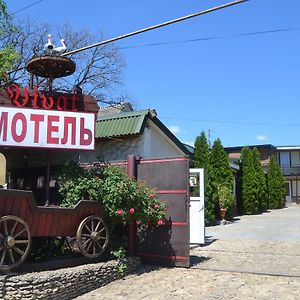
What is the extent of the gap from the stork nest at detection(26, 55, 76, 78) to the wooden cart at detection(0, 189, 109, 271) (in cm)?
275

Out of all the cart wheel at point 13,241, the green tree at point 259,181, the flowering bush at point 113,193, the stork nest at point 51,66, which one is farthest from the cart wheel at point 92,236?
the green tree at point 259,181

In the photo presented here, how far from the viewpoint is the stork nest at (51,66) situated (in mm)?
8648

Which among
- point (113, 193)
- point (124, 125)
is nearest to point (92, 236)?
point (113, 193)

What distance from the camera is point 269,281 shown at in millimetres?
7703

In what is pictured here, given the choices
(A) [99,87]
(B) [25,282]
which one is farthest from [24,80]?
(B) [25,282]

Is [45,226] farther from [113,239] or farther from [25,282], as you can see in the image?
[113,239]

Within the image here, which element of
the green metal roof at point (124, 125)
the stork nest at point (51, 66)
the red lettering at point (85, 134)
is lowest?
the red lettering at point (85, 134)

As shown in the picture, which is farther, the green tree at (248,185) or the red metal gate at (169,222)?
the green tree at (248,185)

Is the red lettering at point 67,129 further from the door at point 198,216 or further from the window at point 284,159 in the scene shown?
the window at point 284,159

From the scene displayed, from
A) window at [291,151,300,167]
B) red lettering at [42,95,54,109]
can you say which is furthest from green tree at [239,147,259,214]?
window at [291,151,300,167]

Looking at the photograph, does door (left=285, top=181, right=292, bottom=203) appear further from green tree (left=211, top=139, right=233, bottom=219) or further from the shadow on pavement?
the shadow on pavement

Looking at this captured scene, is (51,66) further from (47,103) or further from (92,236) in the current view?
(92,236)

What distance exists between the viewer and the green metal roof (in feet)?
42.1

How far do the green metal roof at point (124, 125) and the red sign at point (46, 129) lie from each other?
4.28 metres
